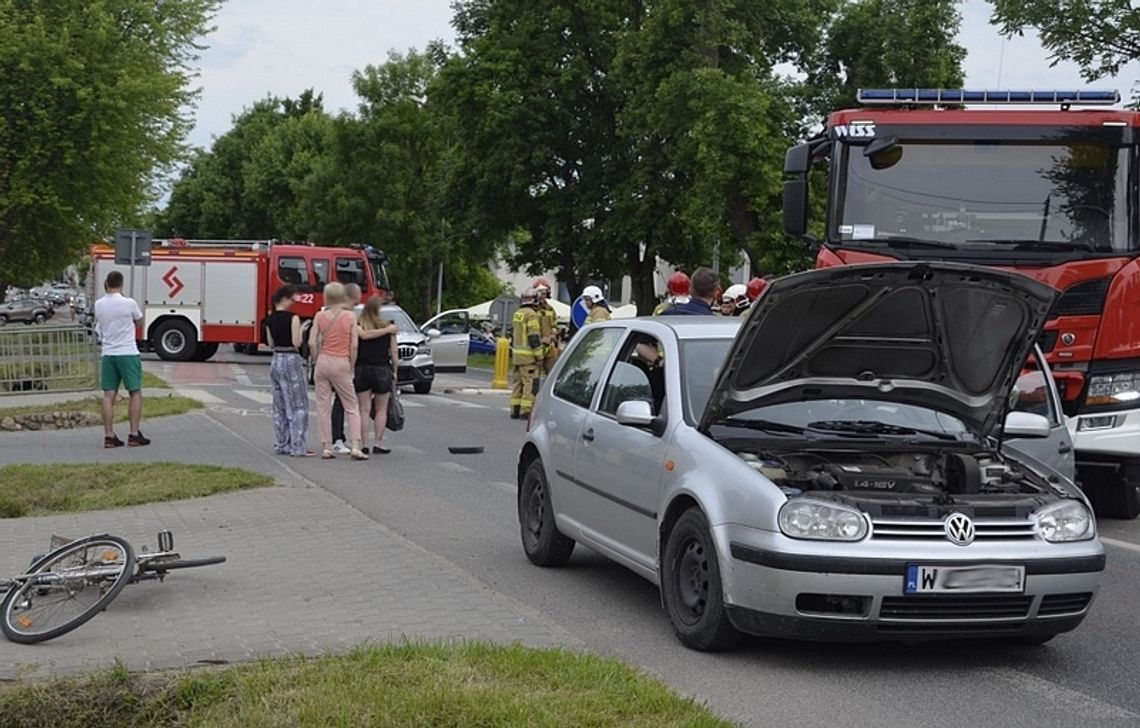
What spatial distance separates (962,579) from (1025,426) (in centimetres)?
214

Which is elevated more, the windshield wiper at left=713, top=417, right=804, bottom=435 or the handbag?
the windshield wiper at left=713, top=417, right=804, bottom=435

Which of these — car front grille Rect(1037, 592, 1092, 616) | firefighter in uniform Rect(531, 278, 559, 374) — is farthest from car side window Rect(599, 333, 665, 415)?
firefighter in uniform Rect(531, 278, 559, 374)

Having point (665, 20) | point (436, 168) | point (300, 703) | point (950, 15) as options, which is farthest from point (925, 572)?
point (436, 168)

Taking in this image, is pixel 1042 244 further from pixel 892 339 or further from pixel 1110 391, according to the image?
pixel 892 339

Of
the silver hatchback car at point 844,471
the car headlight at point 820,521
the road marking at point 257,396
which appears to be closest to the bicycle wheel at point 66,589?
the silver hatchback car at point 844,471

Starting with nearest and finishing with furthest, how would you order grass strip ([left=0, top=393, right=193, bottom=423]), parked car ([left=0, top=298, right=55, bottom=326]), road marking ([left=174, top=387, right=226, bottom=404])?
1. grass strip ([left=0, top=393, right=193, bottom=423])
2. road marking ([left=174, top=387, right=226, bottom=404])
3. parked car ([left=0, top=298, right=55, bottom=326])

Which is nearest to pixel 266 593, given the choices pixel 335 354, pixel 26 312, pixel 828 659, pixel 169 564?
pixel 169 564

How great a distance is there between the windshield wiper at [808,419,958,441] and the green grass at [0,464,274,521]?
5988mm

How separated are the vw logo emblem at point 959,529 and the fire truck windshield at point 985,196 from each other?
18.9 ft

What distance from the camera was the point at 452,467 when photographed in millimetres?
15219

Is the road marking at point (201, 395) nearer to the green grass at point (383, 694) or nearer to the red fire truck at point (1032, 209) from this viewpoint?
the red fire truck at point (1032, 209)

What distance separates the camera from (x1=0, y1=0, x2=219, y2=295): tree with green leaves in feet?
116

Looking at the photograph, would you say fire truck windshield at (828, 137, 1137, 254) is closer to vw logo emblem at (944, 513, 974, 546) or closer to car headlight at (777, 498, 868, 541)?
vw logo emblem at (944, 513, 974, 546)

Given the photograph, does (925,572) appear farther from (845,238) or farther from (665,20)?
(665,20)
